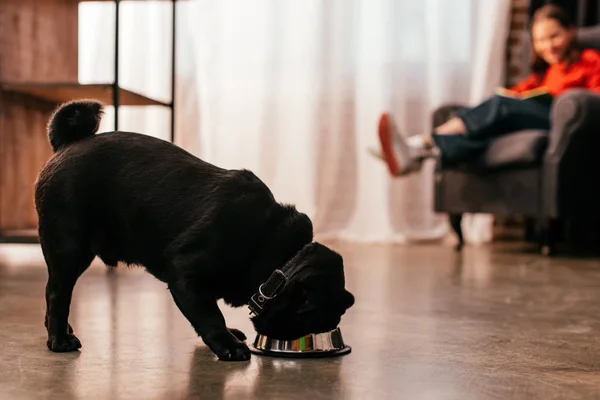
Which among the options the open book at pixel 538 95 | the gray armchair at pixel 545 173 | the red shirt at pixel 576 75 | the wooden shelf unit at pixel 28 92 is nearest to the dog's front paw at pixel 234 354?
the wooden shelf unit at pixel 28 92

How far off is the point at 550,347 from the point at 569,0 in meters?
3.14

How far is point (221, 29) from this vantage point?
4.21 metres

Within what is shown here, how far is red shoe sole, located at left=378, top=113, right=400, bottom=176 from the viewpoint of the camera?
129 inches

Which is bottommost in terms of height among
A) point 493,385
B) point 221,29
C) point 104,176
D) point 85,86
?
point 493,385

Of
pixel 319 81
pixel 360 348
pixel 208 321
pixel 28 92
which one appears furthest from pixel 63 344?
pixel 319 81

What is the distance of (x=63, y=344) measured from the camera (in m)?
1.20

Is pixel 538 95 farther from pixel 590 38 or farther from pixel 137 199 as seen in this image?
pixel 137 199

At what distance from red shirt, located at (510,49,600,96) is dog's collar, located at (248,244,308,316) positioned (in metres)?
2.75

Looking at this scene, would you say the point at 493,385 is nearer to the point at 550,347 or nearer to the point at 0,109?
the point at 550,347

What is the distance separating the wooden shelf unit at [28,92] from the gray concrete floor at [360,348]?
0.64 meters

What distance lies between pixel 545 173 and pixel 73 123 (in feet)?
7.49

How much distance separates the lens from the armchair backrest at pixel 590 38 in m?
3.72

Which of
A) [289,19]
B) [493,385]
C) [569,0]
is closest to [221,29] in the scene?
[289,19]

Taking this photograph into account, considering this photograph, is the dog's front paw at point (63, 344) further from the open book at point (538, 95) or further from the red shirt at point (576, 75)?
the red shirt at point (576, 75)
